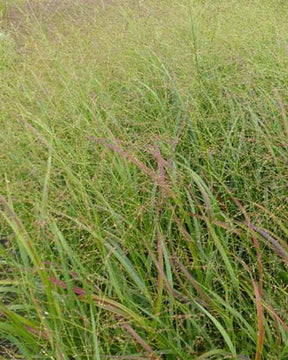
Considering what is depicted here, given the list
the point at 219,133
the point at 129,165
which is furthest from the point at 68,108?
the point at 219,133

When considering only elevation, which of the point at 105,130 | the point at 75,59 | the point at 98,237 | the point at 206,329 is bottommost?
the point at 206,329

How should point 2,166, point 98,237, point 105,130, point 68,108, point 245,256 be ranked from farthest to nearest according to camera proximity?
point 68,108 → point 105,130 → point 2,166 → point 245,256 → point 98,237

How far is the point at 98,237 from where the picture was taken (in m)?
1.25

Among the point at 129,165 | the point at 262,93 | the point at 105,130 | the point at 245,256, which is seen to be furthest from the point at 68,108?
the point at 245,256

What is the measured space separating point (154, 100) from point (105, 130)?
13.4 inches

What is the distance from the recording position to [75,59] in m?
2.34

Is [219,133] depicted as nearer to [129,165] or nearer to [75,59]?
[129,165]

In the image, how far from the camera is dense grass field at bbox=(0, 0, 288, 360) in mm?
1229

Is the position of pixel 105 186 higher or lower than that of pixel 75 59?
lower

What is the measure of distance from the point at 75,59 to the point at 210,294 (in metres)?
1.41

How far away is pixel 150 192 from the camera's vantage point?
4.85ft

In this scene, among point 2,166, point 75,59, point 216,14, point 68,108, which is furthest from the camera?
point 216,14

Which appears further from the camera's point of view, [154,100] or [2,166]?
[154,100]

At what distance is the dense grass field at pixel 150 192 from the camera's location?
4.03ft
